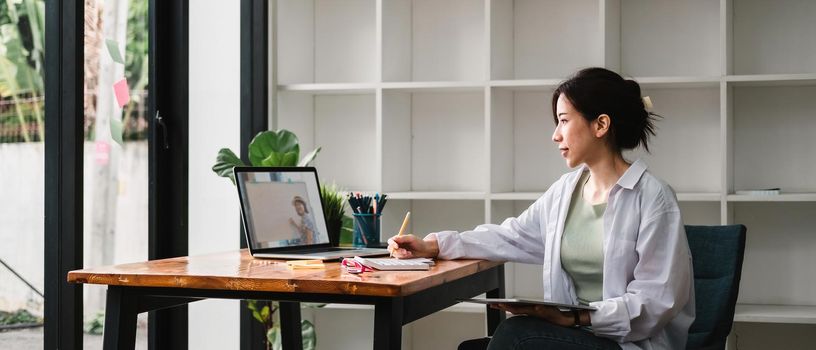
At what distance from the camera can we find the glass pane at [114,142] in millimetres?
3086

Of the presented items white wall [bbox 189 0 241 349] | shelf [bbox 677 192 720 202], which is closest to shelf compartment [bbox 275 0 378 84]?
white wall [bbox 189 0 241 349]

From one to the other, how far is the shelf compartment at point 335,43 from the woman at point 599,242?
1572 millimetres

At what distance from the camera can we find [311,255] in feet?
8.00

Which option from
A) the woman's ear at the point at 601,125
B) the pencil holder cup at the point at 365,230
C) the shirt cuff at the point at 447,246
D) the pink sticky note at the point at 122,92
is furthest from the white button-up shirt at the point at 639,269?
the pink sticky note at the point at 122,92

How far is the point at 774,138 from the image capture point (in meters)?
3.67

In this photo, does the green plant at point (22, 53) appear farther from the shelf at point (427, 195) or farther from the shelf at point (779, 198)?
A: the shelf at point (779, 198)

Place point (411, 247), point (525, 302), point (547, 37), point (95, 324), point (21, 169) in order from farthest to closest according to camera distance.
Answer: point (547, 37) < point (95, 324) < point (21, 169) < point (411, 247) < point (525, 302)

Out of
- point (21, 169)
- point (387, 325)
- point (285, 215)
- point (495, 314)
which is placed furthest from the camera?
point (495, 314)

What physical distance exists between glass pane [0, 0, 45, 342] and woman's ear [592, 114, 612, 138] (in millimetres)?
1564

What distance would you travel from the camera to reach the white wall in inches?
146

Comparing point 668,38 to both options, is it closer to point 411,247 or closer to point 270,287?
point 411,247

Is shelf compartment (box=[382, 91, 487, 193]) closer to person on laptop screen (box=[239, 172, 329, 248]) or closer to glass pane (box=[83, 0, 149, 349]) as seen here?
glass pane (box=[83, 0, 149, 349])

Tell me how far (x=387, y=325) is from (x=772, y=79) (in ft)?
6.87

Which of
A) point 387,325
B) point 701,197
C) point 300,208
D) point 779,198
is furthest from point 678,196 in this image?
point 387,325
